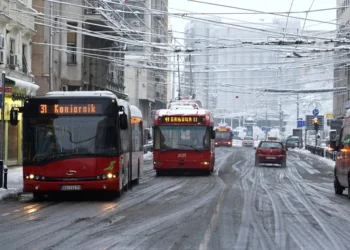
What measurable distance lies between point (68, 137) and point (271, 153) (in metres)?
26.0

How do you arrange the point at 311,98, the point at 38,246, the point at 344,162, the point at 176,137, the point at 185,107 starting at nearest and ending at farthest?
the point at 38,246, the point at 344,162, the point at 176,137, the point at 185,107, the point at 311,98

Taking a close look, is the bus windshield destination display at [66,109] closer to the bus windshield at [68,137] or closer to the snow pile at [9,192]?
the bus windshield at [68,137]

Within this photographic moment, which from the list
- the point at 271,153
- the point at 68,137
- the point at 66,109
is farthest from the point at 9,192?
the point at 271,153

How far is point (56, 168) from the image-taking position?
19.0 metres

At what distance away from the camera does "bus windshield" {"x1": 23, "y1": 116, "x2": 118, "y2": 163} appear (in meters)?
19.0

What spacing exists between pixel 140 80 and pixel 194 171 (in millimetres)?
45523

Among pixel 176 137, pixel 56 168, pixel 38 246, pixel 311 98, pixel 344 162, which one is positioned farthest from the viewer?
pixel 311 98

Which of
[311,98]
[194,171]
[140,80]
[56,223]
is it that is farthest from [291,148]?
[56,223]

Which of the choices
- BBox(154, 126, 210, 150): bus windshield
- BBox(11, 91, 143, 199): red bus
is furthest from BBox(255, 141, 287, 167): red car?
BBox(11, 91, 143, 199): red bus

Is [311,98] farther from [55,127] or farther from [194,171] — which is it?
[55,127]

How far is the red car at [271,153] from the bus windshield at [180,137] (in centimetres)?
1252

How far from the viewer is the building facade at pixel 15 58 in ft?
111

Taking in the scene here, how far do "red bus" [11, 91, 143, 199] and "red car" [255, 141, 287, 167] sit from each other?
2489 cm

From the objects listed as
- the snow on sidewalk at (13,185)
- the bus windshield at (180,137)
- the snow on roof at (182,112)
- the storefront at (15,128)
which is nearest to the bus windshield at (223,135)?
the storefront at (15,128)
